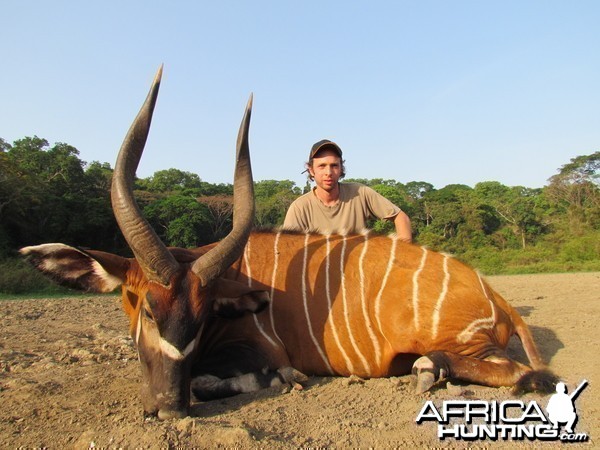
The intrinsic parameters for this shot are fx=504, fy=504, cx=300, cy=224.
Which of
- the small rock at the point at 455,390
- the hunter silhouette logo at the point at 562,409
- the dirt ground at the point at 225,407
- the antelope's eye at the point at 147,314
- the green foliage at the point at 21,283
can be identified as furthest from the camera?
the green foliage at the point at 21,283

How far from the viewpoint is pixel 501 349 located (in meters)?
3.65

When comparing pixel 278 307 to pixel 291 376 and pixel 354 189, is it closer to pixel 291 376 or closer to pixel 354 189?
pixel 291 376

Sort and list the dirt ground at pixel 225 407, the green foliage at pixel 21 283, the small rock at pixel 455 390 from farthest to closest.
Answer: the green foliage at pixel 21 283
the small rock at pixel 455 390
the dirt ground at pixel 225 407

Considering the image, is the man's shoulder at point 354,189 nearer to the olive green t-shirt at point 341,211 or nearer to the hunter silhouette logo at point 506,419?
the olive green t-shirt at point 341,211

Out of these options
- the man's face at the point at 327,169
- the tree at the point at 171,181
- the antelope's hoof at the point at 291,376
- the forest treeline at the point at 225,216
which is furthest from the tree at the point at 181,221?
the antelope's hoof at the point at 291,376

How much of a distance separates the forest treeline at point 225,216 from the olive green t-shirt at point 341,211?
13.2 meters

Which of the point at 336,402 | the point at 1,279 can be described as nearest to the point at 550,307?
the point at 336,402

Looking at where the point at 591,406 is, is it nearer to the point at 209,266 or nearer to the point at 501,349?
the point at 501,349

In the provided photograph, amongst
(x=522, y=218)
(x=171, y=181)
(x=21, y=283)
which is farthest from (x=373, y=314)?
(x=171, y=181)

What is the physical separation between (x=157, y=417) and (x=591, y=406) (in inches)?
98.3

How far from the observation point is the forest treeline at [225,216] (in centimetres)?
2366

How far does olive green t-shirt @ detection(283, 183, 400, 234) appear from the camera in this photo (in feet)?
18.2

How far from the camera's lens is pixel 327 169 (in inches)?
218

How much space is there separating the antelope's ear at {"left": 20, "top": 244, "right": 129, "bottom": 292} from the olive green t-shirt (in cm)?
245
